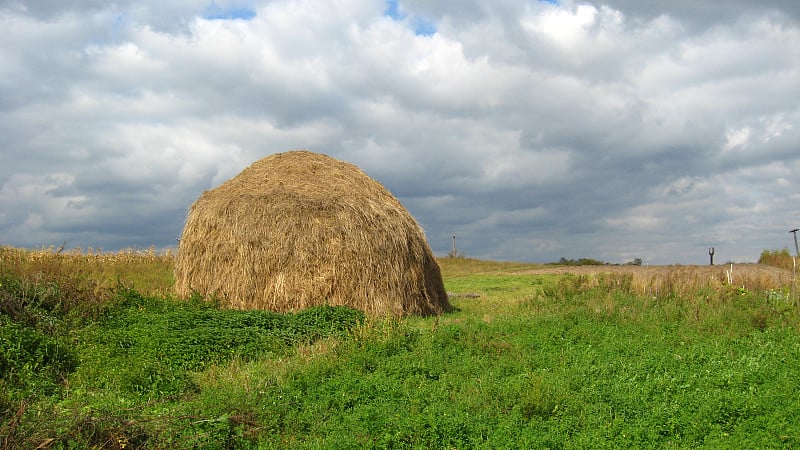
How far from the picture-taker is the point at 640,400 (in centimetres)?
765

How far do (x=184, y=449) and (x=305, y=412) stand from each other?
5.15 ft

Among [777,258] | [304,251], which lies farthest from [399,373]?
[777,258]

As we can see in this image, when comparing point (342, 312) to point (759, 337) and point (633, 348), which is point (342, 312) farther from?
point (759, 337)

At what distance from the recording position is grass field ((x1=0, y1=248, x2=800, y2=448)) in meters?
6.77

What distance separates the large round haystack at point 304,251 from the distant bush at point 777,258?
1952 centimetres

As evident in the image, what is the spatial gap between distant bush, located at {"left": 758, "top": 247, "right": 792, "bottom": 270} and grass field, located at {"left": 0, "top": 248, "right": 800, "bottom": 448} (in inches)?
643

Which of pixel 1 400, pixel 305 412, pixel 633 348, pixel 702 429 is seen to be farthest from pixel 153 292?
pixel 702 429

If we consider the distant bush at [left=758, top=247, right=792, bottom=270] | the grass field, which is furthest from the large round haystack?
the distant bush at [left=758, top=247, right=792, bottom=270]

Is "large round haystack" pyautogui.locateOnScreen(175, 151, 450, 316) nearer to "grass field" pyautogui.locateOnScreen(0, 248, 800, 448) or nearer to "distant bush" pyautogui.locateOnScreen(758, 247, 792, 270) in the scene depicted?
"grass field" pyautogui.locateOnScreen(0, 248, 800, 448)

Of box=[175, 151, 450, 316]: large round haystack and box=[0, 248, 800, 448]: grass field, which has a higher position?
box=[175, 151, 450, 316]: large round haystack

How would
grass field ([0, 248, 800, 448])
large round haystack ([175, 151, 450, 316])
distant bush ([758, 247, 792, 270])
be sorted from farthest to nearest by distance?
1. distant bush ([758, 247, 792, 270])
2. large round haystack ([175, 151, 450, 316])
3. grass field ([0, 248, 800, 448])

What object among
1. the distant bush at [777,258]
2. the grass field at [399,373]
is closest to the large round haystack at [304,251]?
the grass field at [399,373]

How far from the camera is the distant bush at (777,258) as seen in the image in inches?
1111

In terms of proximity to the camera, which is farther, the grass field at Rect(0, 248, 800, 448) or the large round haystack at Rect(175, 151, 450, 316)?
the large round haystack at Rect(175, 151, 450, 316)
